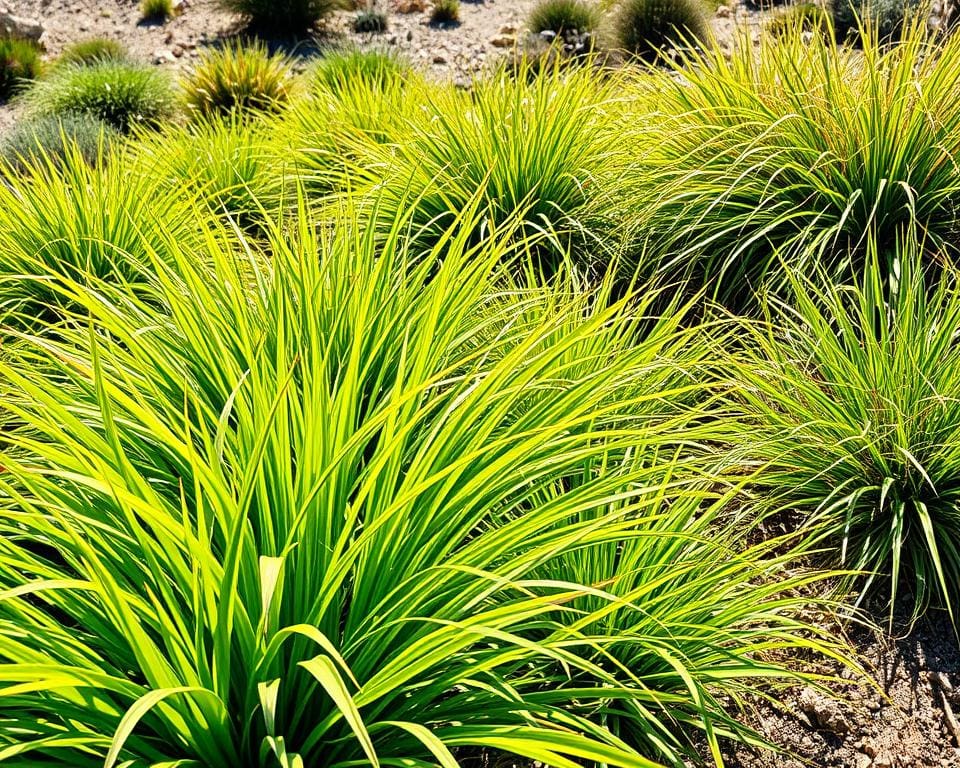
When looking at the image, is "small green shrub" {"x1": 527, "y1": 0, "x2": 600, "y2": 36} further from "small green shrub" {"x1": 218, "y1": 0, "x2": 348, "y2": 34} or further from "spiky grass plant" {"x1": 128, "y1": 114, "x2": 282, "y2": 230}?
"spiky grass plant" {"x1": 128, "y1": 114, "x2": 282, "y2": 230}

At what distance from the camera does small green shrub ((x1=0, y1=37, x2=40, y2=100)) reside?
31.5ft

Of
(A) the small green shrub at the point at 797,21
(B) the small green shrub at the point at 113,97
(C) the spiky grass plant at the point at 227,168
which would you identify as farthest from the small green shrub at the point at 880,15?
(B) the small green shrub at the point at 113,97

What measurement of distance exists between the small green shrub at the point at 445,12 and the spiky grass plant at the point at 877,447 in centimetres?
966

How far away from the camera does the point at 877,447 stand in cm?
223

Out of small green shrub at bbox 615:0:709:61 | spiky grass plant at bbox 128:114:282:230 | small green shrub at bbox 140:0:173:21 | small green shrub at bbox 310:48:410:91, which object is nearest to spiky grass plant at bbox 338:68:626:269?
spiky grass plant at bbox 128:114:282:230

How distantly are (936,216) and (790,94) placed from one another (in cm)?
75

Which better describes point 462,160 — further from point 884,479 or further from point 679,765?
point 679,765

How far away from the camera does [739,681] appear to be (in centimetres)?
185

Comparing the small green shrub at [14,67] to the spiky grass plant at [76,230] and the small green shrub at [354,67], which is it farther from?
the spiky grass plant at [76,230]

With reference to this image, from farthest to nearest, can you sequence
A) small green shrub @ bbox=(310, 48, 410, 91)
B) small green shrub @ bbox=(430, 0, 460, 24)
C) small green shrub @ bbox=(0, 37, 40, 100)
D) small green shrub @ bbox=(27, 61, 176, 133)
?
small green shrub @ bbox=(430, 0, 460, 24), small green shrub @ bbox=(0, 37, 40, 100), small green shrub @ bbox=(27, 61, 176, 133), small green shrub @ bbox=(310, 48, 410, 91)

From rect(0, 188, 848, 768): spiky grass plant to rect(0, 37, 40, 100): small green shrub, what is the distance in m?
9.24

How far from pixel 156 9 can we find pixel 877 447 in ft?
40.0

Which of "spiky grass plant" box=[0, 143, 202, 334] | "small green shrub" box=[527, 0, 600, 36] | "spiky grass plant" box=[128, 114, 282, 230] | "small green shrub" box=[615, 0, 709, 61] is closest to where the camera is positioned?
"spiky grass plant" box=[0, 143, 202, 334]

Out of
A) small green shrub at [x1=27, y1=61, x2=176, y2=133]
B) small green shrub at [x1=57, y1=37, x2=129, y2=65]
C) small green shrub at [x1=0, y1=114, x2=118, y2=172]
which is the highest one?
small green shrub at [x1=57, y1=37, x2=129, y2=65]
